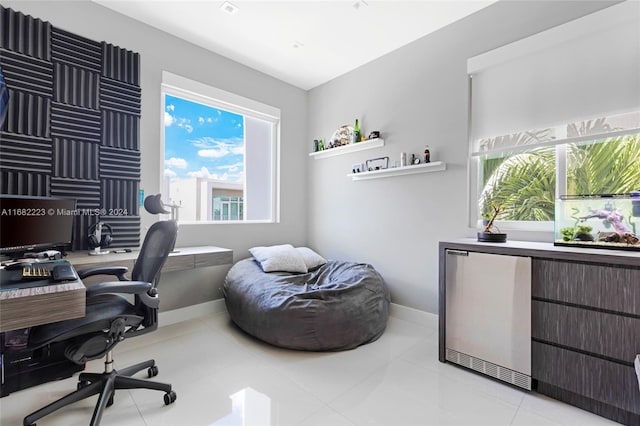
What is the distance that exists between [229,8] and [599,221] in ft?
10.6

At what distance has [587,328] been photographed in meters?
1.59

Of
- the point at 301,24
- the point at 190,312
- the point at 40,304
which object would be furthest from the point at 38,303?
the point at 301,24

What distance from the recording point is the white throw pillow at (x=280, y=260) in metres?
3.02

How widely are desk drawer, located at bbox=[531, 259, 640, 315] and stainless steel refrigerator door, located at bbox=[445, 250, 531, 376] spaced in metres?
0.08

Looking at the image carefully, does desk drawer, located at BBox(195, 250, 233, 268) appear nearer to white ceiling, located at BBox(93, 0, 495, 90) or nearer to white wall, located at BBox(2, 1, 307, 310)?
white wall, located at BBox(2, 1, 307, 310)

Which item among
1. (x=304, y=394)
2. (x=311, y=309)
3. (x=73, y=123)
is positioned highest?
(x=73, y=123)

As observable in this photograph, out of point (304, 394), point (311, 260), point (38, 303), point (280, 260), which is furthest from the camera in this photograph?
point (311, 260)

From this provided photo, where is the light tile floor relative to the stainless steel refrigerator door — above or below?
below

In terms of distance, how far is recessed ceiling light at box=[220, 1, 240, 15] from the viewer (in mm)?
2461

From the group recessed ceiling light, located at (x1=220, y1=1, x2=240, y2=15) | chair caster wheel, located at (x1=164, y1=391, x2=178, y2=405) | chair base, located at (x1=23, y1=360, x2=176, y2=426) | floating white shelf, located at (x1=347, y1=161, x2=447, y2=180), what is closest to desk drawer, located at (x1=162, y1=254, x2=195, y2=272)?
chair base, located at (x1=23, y1=360, x2=176, y2=426)

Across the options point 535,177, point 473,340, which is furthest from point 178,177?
point 535,177

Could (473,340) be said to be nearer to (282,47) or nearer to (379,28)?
(379,28)

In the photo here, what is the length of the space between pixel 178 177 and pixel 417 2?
2.85 m

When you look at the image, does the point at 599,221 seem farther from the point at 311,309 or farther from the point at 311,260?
the point at 311,260
